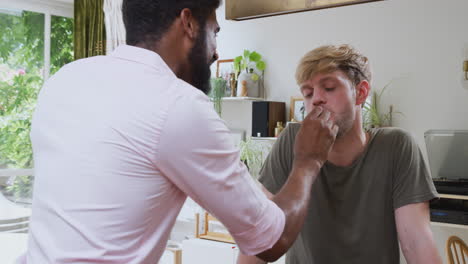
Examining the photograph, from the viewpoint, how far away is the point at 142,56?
0.91m

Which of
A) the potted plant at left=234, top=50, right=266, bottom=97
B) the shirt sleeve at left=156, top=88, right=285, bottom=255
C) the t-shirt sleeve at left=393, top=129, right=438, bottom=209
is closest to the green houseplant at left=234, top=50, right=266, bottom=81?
the potted plant at left=234, top=50, right=266, bottom=97

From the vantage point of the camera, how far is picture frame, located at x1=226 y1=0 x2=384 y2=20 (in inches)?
39.7

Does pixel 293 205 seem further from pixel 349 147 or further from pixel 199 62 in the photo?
pixel 349 147

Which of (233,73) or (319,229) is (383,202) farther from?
(233,73)

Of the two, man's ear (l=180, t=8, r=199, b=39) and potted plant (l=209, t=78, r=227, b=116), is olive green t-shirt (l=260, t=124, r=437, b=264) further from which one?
potted plant (l=209, t=78, r=227, b=116)

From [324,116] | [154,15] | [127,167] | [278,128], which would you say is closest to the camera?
[127,167]

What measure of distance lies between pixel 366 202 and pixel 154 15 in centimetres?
82

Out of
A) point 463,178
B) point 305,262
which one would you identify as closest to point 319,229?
point 305,262

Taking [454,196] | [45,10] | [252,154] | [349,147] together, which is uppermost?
[45,10]

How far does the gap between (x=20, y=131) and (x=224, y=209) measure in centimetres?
469

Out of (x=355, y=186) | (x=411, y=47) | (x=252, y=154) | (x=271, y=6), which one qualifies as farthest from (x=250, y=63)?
(x=271, y=6)

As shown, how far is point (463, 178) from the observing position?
359cm

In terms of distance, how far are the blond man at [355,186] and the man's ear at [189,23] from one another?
59 cm

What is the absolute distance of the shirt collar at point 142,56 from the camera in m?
0.90
